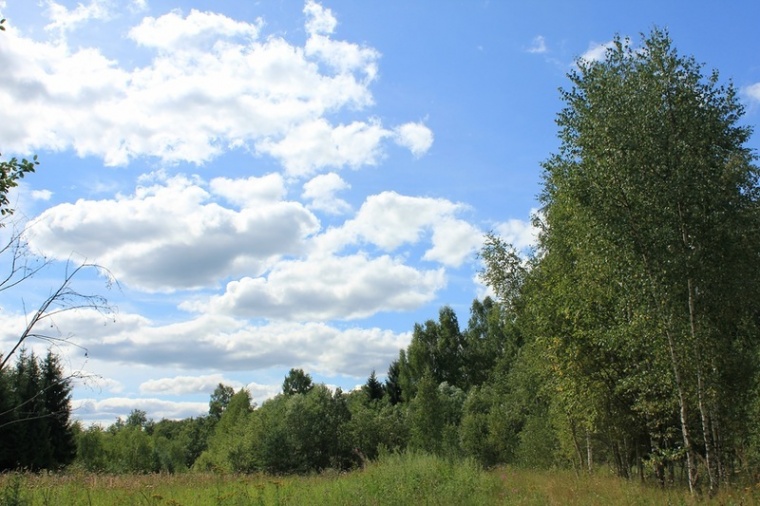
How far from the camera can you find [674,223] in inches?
562

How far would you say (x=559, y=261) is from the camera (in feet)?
64.6

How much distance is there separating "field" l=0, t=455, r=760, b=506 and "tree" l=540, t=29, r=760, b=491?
1.90 m

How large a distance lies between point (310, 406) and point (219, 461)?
10.0m

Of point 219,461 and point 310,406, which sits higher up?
point 310,406

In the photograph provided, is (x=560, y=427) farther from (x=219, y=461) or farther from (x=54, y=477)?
(x=219, y=461)

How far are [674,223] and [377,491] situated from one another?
9.58 metres

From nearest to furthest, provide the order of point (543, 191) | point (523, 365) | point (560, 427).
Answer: point (543, 191) → point (560, 427) → point (523, 365)

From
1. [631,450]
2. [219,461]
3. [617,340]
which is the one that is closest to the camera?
[617,340]

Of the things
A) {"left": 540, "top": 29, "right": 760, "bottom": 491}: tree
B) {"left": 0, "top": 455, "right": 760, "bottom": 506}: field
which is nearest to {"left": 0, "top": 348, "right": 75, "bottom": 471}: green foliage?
{"left": 0, "top": 455, "right": 760, "bottom": 506}: field

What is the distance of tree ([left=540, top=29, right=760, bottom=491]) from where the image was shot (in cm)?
1401

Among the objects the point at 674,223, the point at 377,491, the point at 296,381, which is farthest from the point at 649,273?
the point at 296,381

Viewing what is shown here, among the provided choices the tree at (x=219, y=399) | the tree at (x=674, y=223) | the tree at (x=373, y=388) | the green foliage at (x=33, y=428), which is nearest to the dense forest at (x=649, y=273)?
the tree at (x=674, y=223)

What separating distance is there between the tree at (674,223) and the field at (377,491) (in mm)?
1897

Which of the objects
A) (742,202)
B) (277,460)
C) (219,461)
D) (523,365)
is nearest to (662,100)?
(742,202)
